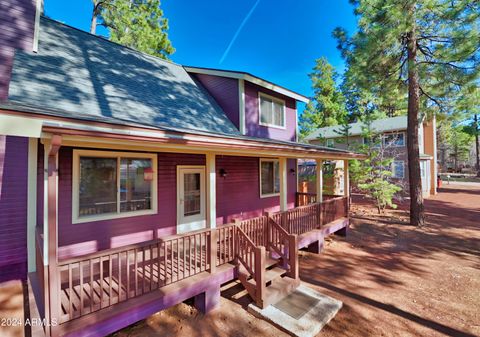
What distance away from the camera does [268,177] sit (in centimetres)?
1018

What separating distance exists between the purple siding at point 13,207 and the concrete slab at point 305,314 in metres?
4.54

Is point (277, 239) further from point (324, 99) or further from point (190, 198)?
point (324, 99)

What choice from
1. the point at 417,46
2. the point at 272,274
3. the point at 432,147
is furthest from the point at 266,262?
the point at 432,147

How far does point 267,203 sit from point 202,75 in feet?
19.5

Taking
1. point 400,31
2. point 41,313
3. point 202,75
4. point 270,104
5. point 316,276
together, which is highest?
point 400,31

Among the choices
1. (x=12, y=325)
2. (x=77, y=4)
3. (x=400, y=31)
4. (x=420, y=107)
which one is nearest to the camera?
(x=12, y=325)

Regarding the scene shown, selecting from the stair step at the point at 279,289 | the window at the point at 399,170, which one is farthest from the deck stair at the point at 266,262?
the window at the point at 399,170

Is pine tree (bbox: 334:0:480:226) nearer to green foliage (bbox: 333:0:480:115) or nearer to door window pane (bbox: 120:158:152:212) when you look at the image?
green foliage (bbox: 333:0:480:115)

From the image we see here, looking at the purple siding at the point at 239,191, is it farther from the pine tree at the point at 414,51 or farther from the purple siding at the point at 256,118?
the pine tree at the point at 414,51

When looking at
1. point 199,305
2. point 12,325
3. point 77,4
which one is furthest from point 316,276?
point 77,4

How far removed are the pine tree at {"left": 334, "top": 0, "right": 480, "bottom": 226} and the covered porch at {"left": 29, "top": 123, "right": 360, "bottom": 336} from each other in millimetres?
5919

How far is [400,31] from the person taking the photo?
890cm

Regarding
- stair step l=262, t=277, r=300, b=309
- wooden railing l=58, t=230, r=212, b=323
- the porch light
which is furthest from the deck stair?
the porch light

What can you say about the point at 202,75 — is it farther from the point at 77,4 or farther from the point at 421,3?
the point at 77,4
